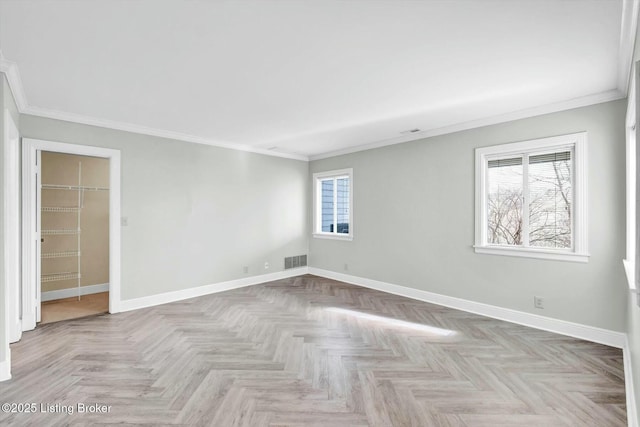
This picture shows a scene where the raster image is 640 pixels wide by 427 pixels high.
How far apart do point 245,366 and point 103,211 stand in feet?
14.4

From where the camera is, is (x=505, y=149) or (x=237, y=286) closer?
(x=505, y=149)

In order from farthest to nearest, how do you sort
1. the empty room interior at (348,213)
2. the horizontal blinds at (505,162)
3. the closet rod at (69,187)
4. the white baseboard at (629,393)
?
the closet rod at (69,187) → the horizontal blinds at (505,162) → the empty room interior at (348,213) → the white baseboard at (629,393)

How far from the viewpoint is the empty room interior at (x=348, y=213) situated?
6.82 ft

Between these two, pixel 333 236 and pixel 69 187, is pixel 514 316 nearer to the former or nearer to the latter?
pixel 333 236

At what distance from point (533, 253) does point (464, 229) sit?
2.83ft

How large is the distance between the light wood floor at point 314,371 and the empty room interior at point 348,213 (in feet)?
0.08

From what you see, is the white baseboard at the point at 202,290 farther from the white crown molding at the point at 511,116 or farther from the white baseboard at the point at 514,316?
the white crown molding at the point at 511,116

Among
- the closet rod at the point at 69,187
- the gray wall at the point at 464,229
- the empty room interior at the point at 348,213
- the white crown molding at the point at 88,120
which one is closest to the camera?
the empty room interior at the point at 348,213

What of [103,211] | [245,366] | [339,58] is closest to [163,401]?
[245,366]

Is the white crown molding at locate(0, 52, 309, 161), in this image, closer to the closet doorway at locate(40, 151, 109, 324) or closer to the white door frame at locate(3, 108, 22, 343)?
the white door frame at locate(3, 108, 22, 343)

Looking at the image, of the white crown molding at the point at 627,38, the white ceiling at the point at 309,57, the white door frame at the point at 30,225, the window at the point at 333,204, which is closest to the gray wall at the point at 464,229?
the window at the point at 333,204

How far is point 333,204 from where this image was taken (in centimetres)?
636

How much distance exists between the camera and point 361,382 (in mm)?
2477

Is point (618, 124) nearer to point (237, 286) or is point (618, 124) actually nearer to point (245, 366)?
point (245, 366)
